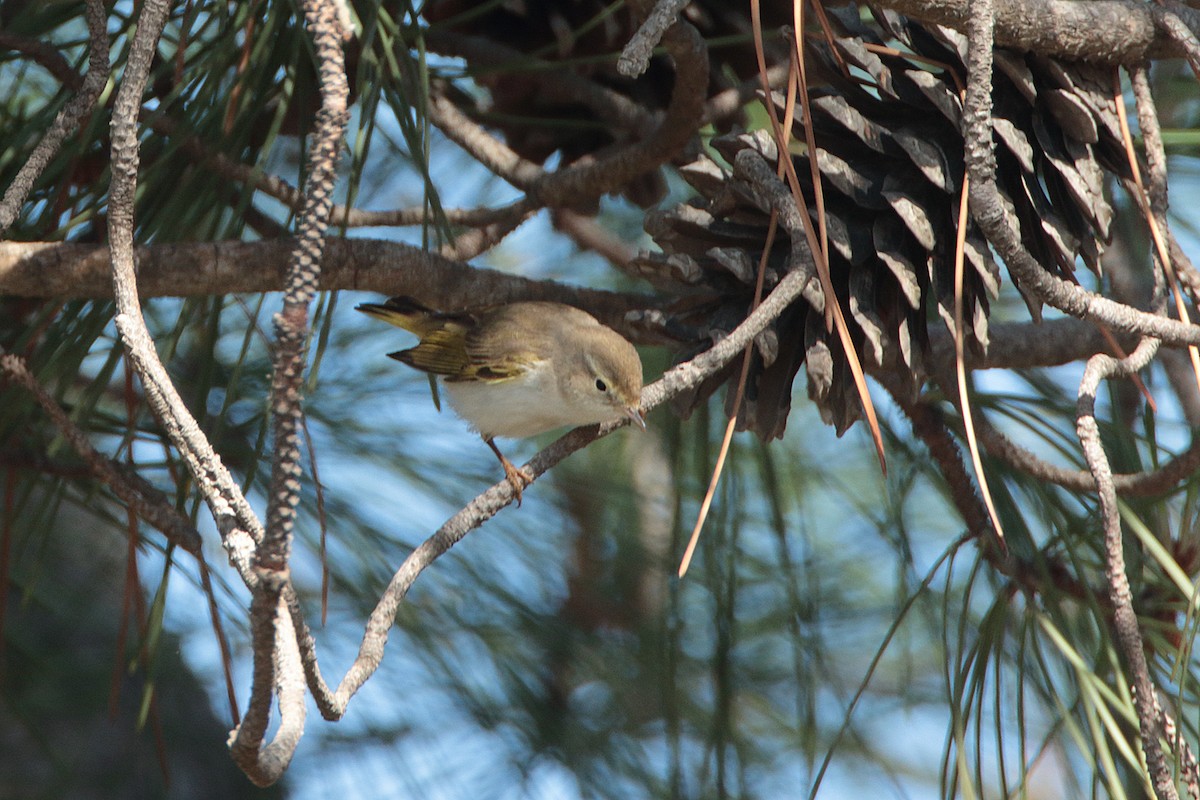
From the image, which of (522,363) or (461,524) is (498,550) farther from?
(461,524)

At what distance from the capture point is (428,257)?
864mm

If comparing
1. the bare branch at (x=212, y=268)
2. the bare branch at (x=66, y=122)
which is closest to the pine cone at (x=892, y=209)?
the bare branch at (x=212, y=268)

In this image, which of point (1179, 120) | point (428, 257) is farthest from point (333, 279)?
point (1179, 120)

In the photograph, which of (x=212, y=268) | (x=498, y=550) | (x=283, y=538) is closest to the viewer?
(x=283, y=538)

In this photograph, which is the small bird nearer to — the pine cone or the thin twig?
the pine cone

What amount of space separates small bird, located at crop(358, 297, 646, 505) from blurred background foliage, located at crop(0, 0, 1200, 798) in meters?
0.12

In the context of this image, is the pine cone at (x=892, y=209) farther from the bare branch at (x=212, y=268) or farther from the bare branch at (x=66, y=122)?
the bare branch at (x=66, y=122)

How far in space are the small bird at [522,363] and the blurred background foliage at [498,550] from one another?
0.39 feet

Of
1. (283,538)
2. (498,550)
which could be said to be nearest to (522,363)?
(498,550)

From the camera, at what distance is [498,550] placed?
5.06 feet

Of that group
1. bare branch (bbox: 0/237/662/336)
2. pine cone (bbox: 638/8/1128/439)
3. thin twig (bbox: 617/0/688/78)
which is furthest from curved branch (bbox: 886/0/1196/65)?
bare branch (bbox: 0/237/662/336)

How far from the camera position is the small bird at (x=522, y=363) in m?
1.06

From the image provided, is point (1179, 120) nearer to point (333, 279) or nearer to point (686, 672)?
point (686, 672)

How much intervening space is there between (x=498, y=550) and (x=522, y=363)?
0.42 meters
